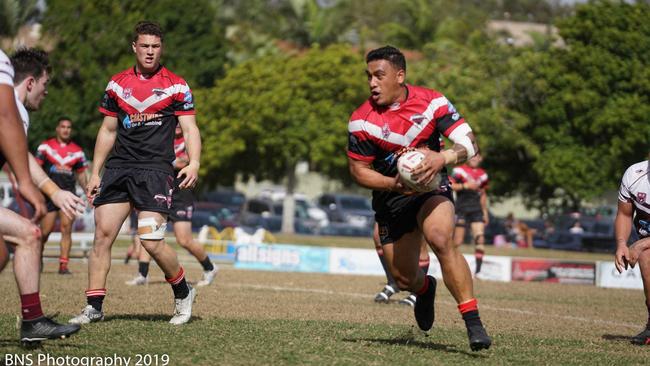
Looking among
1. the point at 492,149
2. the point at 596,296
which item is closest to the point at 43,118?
the point at 492,149

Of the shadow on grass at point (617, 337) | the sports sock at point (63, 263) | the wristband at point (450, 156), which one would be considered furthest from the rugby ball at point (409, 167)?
the sports sock at point (63, 263)

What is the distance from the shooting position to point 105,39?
45.5 meters

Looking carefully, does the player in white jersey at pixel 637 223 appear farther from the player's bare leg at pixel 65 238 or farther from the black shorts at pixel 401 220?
the player's bare leg at pixel 65 238

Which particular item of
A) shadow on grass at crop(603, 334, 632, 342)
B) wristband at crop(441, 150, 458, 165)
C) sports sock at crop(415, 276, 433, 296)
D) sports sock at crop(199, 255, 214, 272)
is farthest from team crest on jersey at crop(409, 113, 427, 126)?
sports sock at crop(199, 255, 214, 272)

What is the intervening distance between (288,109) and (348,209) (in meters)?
6.61

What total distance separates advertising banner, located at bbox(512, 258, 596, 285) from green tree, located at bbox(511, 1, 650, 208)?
19233 mm

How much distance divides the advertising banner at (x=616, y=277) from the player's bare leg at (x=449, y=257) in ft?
46.7

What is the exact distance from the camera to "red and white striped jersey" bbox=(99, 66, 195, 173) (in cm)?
966

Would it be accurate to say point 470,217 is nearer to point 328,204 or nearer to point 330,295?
point 330,295

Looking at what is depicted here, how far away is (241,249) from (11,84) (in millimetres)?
16151

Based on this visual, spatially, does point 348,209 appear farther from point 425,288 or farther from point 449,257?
point 449,257

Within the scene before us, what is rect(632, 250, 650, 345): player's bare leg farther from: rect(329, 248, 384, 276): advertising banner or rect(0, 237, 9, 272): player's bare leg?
rect(329, 248, 384, 276): advertising banner

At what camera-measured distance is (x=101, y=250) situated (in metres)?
9.66

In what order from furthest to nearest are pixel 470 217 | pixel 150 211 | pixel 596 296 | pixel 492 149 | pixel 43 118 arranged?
pixel 492 149 → pixel 43 118 → pixel 470 217 → pixel 596 296 → pixel 150 211
